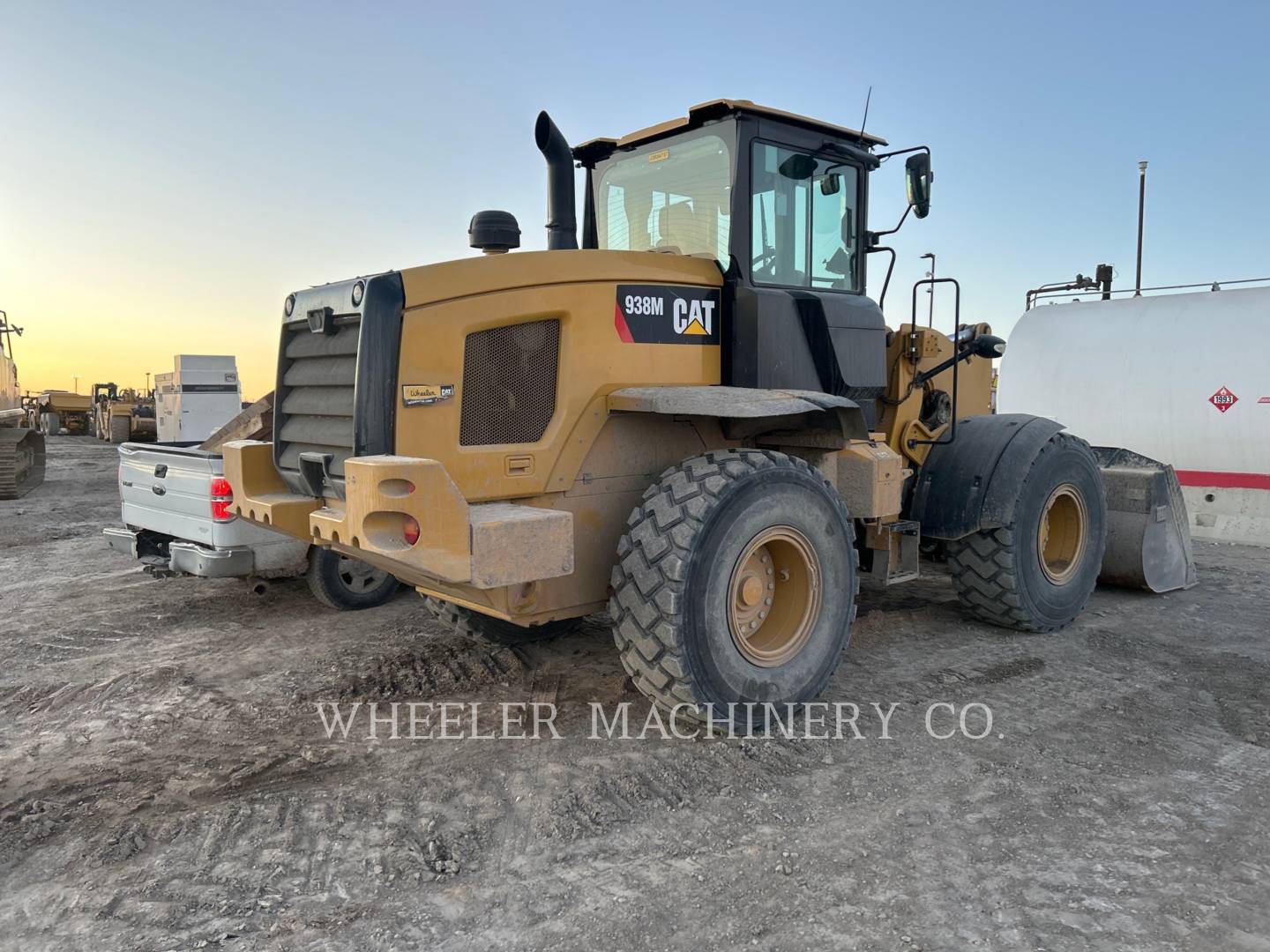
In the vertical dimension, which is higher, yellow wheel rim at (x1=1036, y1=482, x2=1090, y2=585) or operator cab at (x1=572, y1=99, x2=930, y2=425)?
operator cab at (x1=572, y1=99, x2=930, y2=425)

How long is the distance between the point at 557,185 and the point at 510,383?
148cm

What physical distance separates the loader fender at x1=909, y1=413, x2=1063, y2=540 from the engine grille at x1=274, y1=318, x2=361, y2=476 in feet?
12.0

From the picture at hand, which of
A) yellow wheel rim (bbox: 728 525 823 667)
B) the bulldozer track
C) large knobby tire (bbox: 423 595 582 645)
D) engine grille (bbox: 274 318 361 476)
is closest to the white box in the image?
the bulldozer track

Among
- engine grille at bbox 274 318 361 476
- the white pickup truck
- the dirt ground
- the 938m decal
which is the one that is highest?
the 938m decal

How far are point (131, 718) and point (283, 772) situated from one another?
123cm

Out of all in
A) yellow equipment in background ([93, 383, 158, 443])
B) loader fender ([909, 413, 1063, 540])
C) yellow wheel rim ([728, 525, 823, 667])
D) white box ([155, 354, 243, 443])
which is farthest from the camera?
yellow equipment in background ([93, 383, 158, 443])

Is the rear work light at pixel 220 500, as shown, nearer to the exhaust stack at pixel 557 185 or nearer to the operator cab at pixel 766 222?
the exhaust stack at pixel 557 185

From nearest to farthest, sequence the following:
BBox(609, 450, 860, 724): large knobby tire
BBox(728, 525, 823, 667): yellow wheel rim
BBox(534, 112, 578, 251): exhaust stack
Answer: BBox(609, 450, 860, 724): large knobby tire, BBox(728, 525, 823, 667): yellow wheel rim, BBox(534, 112, 578, 251): exhaust stack

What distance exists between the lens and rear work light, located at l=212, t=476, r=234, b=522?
6.10 metres

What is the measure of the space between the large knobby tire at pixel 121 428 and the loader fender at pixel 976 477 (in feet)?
101

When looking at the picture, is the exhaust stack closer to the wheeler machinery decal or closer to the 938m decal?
the 938m decal

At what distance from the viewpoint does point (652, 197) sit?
520 cm

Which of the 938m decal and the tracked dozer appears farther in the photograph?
the tracked dozer

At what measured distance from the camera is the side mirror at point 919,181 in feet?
16.5
